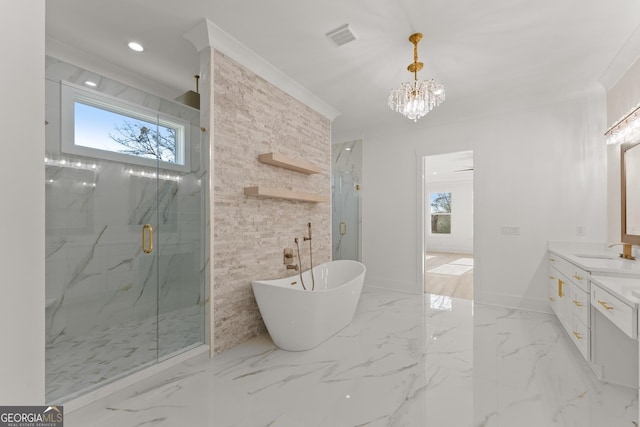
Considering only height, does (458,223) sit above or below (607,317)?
above

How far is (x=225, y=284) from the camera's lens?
2.38 m

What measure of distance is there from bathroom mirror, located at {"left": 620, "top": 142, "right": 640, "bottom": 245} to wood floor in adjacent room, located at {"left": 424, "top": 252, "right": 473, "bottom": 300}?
1.87 meters

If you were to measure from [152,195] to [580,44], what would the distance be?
3795 millimetres

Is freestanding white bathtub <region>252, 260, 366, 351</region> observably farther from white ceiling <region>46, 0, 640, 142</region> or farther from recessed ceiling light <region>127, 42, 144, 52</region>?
recessed ceiling light <region>127, 42, 144, 52</region>

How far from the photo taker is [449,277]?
208 inches

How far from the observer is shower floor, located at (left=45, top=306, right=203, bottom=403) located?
1.78 m

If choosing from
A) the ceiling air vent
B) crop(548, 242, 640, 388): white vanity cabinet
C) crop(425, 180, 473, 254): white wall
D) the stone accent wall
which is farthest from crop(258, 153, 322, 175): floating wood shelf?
crop(425, 180, 473, 254): white wall

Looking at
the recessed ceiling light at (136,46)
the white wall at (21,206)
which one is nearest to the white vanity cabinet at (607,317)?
the white wall at (21,206)

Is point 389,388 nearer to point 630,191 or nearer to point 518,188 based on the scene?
point 630,191

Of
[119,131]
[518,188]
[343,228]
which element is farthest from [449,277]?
[119,131]

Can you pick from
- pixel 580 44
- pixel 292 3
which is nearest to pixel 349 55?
pixel 292 3

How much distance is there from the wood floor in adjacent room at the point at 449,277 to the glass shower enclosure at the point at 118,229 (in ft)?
11.9

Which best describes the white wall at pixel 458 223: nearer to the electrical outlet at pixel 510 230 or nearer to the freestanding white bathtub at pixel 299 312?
the electrical outlet at pixel 510 230

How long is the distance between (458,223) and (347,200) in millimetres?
5890
